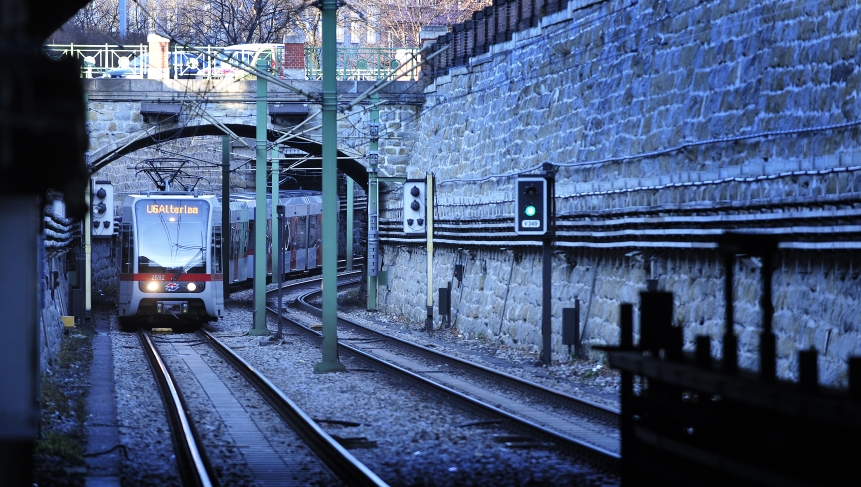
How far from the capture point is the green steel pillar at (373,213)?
93.8 ft

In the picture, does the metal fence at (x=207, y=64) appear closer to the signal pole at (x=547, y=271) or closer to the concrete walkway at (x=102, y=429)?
the concrete walkway at (x=102, y=429)

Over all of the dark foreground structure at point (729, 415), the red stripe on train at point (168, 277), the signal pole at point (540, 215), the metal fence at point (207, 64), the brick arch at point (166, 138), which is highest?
the metal fence at point (207, 64)

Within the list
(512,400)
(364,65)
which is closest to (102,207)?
(364,65)

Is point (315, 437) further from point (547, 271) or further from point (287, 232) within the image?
point (287, 232)

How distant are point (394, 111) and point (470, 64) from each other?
18.9ft

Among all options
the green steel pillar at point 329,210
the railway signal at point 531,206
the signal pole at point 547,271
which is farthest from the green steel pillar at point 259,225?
the signal pole at point 547,271

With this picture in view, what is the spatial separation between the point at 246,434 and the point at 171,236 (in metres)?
13.8

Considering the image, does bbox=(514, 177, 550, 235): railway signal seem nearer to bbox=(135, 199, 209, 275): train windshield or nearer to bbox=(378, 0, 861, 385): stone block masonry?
bbox=(378, 0, 861, 385): stone block masonry

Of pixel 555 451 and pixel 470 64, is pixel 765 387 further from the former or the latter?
pixel 470 64

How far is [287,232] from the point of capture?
41938mm

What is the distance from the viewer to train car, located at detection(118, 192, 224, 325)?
24.2 metres

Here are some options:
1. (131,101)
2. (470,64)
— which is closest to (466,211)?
(470,64)

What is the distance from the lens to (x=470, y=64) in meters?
25.3

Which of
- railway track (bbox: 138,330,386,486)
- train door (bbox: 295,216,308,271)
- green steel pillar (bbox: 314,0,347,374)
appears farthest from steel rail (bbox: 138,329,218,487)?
train door (bbox: 295,216,308,271)
